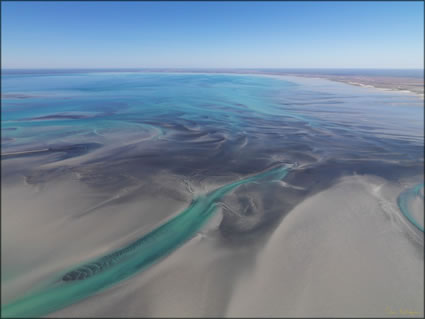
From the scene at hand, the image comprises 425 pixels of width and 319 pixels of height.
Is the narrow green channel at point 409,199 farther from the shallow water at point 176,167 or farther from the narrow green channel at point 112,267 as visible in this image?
the narrow green channel at point 112,267

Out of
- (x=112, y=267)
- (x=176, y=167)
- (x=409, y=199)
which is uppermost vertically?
(x=176, y=167)

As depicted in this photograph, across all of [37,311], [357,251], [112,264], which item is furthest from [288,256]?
[37,311]

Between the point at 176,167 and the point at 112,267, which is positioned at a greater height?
the point at 176,167


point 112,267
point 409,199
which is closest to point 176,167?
point 112,267

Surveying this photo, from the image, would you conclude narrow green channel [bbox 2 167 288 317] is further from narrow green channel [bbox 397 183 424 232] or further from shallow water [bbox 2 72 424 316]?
narrow green channel [bbox 397 183 424 232]

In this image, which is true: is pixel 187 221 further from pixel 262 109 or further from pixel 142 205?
pixel 262 109

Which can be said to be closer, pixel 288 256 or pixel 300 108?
pixel 288 256

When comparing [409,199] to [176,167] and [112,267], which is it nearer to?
[176,167]

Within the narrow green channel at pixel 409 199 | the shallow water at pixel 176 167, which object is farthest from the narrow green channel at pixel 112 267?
the narrow green channel at pixel 409 199
